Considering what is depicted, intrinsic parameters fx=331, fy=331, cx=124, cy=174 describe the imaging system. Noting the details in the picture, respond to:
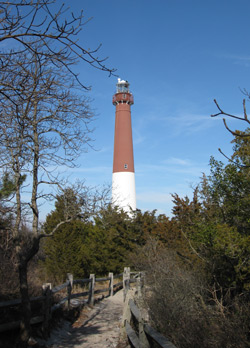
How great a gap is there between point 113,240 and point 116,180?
9.03 m

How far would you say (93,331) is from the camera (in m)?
7.79

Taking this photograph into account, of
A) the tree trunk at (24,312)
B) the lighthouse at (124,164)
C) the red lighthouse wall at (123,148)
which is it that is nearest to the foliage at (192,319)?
the tree trunk at (24,312)

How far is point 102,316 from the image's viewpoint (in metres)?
9.77

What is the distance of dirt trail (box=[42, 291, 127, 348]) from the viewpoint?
655 cm

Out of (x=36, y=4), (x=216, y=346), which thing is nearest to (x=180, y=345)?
(x=216, y=346)

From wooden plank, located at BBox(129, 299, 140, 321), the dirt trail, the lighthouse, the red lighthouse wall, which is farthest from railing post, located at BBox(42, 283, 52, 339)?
the red lighthouse wall

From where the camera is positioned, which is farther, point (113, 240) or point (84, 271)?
point (113, 240)

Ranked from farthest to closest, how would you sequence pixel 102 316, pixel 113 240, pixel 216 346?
pixel 113 240 < pixel 102 316 < pixel 216 346

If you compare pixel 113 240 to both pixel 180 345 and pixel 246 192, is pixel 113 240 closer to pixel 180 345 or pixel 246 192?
pixel 246 192

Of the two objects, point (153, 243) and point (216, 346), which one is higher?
point (153, 243)

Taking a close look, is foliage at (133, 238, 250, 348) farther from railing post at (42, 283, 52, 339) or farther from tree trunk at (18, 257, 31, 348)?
tree trunk at (18, 257, 31, 348)

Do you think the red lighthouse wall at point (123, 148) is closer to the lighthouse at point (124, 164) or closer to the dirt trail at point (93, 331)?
the lighthouse at point (124, 164)

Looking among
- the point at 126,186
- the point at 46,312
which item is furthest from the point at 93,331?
the point at 126,186

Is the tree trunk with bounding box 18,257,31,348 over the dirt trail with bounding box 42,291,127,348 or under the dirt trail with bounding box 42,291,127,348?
over
